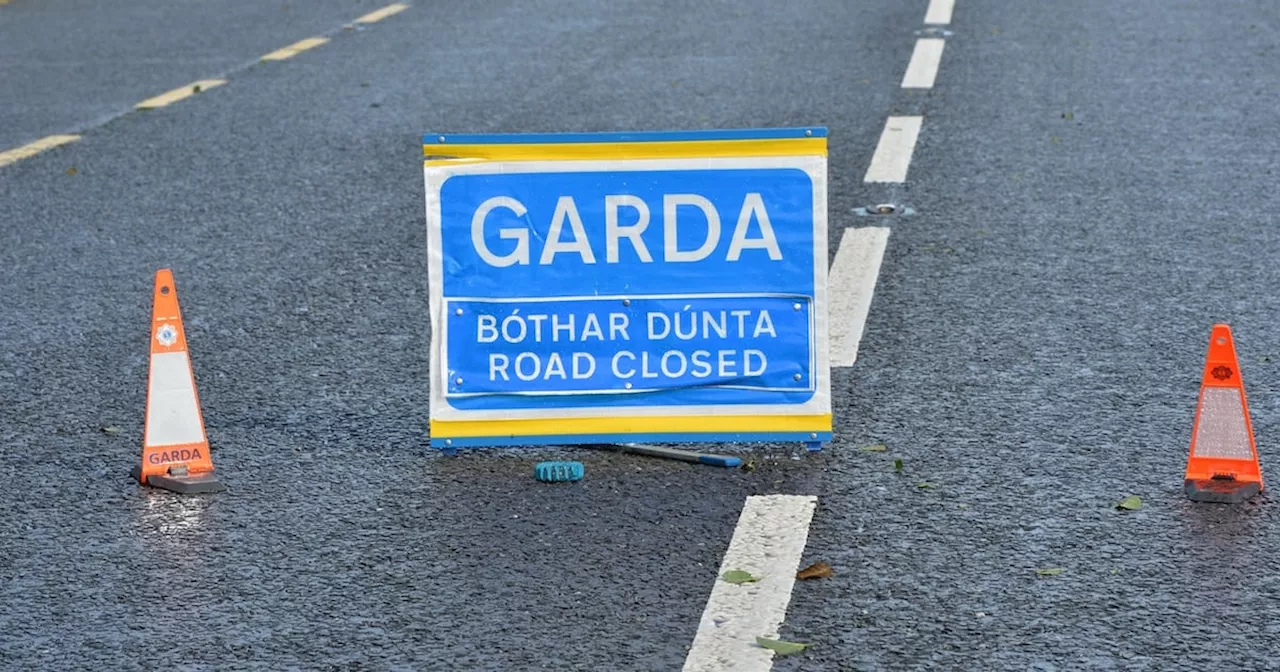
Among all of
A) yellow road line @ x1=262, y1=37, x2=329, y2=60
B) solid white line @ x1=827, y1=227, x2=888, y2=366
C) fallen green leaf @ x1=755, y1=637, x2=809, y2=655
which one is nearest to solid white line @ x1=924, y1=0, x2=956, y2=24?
yellow road line @ x1=262, y1=37, x2=329, y2=60

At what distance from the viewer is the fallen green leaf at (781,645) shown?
12.5 feet

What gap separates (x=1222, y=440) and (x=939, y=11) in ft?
37.8

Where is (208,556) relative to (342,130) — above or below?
below

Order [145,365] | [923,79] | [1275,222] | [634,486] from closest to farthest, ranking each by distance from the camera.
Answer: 1. [634,486]
2. [145,365]
3. [1275,222]
4. [923,79]

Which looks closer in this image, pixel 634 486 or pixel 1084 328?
pixel 634 486

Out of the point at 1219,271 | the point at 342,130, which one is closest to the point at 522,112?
the point at 342,130

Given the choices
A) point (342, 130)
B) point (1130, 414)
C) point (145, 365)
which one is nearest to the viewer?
point (1130, 414)

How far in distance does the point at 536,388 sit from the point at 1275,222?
412 centimetres

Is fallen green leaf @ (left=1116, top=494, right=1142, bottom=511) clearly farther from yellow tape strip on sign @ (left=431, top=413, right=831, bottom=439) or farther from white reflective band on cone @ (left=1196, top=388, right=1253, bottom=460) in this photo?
yellow tape strip on sign @ (left=431, top=413, right=831, bottom=439)

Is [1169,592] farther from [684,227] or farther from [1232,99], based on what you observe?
[1232,99]

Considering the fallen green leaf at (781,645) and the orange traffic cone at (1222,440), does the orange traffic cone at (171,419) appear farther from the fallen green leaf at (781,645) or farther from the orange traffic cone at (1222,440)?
the orange traffic cone at (1222,440)

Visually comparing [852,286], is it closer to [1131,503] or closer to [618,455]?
[618,455]

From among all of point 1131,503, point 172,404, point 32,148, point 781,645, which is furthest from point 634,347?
point 32,148

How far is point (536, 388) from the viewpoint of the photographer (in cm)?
518
